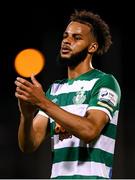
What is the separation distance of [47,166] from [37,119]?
5.05 ft

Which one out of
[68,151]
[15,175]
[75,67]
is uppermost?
[75,67]

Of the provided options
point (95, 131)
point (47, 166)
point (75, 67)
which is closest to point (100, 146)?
point (95, 131)

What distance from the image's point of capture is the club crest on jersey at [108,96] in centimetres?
174

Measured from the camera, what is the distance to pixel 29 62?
274cm

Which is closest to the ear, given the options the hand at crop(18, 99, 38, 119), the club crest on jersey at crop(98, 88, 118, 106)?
the club crest on jersey at crop(98, 88, 118, 106)

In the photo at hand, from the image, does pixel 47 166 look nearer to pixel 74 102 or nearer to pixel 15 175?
pixel 15 175

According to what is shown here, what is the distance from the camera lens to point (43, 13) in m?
3.85

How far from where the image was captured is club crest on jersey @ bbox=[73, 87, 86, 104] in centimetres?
179

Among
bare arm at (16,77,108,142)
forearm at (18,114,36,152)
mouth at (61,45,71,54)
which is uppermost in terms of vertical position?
mouth at (61,45,71,54)

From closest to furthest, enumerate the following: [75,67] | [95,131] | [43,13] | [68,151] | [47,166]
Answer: [95,131] < [68,151] < [75,67] < [47,166] < [43,13]

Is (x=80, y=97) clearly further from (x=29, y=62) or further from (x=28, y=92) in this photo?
(x=29, y=62)

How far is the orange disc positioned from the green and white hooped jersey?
96cm

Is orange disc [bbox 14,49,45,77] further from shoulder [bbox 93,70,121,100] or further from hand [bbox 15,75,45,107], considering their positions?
hand [bbox 15,75,45,107]

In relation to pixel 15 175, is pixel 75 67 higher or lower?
higher
